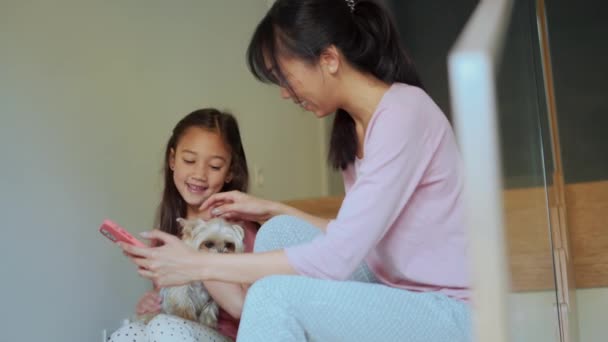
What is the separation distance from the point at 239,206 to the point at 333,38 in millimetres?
497

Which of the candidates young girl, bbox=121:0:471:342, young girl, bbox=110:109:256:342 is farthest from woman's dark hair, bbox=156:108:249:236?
young girl, bbox=121:0:471:342

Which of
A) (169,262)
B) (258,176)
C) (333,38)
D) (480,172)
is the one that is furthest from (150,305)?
(480,172)

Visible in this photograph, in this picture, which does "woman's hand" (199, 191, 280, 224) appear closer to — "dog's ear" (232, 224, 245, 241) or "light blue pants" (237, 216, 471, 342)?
"dog's ear" (232, 224, 245, 241)

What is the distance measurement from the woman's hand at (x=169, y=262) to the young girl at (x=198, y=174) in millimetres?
523

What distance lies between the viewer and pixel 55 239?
2.04m

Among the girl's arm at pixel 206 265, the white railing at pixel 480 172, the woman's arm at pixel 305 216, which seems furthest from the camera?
the woman's arm at pixel 305 216

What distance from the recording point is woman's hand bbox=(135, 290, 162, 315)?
188 centimetres

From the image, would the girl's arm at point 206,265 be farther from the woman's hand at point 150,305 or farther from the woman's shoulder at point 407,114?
the woman's hand at point 150,305

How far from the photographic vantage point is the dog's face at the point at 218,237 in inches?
68.7

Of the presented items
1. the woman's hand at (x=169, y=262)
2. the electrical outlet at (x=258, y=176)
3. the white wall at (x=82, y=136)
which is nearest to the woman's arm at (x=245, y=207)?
the woman's hand at (x=169, y=262)

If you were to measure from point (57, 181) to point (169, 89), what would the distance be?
60 centimetres

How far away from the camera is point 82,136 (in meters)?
2.16

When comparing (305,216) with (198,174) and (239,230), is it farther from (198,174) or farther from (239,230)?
(198,174)

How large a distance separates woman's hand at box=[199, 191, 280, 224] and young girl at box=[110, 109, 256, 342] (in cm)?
13
